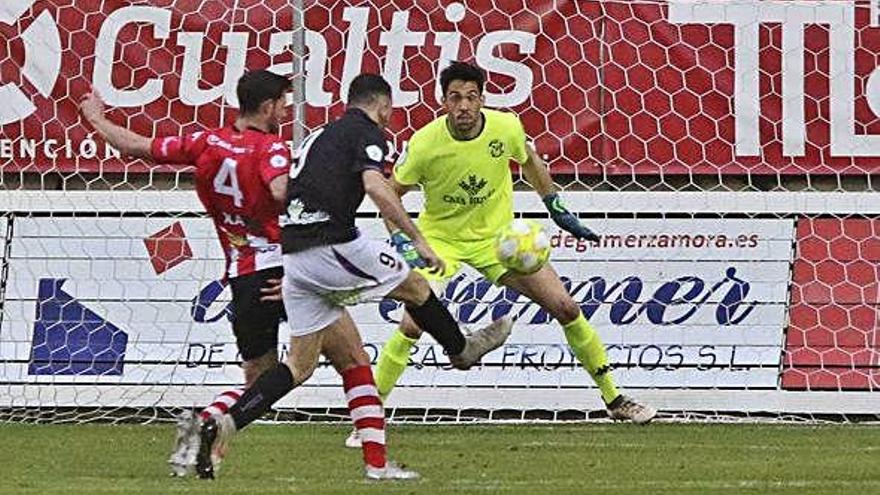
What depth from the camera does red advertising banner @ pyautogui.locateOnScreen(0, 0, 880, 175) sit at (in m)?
13.5

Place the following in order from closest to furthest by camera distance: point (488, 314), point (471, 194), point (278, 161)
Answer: point (278, 161) < point (471, 194) < point (488, 314)

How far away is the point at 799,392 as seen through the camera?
13227 mm

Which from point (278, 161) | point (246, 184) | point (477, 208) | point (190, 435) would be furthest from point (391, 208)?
point (477, 208)

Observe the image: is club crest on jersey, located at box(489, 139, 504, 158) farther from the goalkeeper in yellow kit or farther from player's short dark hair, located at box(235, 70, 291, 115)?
player's short dark hair, located at box(235, 70, 291, 115)

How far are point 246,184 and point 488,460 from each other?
6.41 feet

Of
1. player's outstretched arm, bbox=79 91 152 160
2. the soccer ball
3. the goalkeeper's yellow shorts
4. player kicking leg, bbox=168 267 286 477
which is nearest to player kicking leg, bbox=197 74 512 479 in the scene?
player kicking leg, bbox=168 267 286 477

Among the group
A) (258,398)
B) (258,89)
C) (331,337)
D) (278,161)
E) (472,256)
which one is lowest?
(472,256)

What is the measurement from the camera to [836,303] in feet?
44.0

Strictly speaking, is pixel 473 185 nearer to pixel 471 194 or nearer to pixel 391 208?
pixel 471 194

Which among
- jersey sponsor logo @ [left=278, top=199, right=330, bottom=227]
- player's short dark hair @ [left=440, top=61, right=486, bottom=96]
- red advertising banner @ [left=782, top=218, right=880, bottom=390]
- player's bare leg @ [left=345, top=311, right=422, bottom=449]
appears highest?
jersey sponsor logo @ [left=278, top=199, right=330, bottom=227]

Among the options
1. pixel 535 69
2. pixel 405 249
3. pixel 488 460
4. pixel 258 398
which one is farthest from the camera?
pixel 535 69

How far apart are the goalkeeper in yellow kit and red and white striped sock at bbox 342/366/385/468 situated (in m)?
2.44

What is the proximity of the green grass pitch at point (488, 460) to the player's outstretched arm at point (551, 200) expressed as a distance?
1189 mm

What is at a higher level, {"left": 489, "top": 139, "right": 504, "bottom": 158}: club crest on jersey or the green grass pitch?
{"left": 489, "top": 139, "right": 504, "bottom": 158}: club crest on jersey
